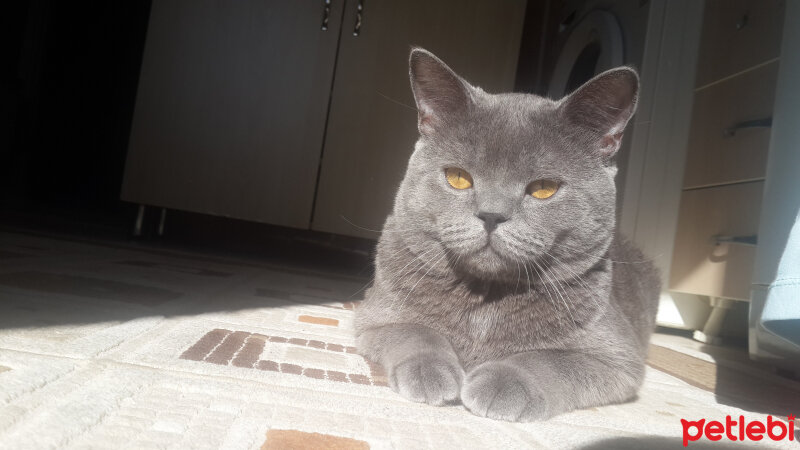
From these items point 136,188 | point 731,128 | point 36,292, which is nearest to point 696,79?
point 731,128

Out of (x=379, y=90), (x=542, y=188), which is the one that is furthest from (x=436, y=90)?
(x=379, y=90)

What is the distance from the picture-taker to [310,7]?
104 inches

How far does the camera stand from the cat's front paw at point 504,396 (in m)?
0.75

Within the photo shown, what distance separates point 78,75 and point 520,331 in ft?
11.9

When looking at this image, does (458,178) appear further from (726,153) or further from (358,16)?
(358,16)

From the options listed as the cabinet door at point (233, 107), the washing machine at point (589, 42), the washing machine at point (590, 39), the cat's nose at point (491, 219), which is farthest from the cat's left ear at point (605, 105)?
the cabinet door at point (233, 107)

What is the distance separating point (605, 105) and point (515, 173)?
0.77 feet

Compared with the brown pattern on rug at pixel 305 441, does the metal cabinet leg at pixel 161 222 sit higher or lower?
higher

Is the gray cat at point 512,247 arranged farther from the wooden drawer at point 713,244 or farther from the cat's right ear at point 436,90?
the wooden drawer at point 713,244

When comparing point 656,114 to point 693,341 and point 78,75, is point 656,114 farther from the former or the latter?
point 78,75

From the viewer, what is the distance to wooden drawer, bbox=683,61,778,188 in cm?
153

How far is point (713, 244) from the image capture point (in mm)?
1710

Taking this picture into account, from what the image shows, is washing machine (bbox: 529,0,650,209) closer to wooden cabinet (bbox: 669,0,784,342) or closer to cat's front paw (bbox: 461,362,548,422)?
wooden cabinet (bbox: 669,0,784,342)

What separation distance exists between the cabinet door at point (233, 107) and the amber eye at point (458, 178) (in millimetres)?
1727
